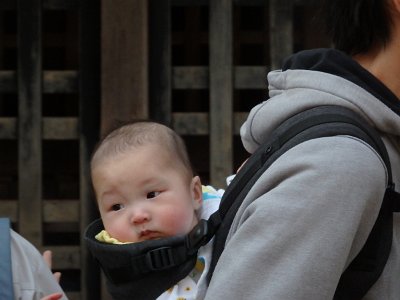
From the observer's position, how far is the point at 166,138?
1.77 meters

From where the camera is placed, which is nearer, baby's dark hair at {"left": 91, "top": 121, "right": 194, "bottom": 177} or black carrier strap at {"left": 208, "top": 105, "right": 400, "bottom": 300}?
black carrier strap at {"left": 208, "top": 105, "right": 400, "bottom": 300}

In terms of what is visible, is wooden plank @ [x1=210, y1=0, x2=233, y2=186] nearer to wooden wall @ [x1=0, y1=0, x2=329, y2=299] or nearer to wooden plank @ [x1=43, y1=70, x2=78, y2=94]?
wooden wall @ [x1=0, y1=0, x2=329, y2=299]

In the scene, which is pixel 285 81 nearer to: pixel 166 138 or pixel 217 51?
pixel 166 138

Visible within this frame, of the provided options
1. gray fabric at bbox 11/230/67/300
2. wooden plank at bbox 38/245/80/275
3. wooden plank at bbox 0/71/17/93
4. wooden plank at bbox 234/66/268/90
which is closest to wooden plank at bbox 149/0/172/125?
wooden plank at bbox 234/66/268/90

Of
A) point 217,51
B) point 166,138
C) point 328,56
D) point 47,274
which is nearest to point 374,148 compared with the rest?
point 328,56

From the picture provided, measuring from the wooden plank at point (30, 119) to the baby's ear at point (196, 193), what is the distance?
2087mm

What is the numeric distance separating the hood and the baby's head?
239 mm

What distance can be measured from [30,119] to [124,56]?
465mm

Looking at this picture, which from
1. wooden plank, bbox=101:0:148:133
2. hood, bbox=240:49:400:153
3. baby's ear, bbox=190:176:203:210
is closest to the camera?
hood, bbox=240:49:400:153

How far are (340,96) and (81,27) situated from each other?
8.22 feet

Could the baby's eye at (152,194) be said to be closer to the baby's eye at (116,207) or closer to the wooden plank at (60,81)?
the baby's eye at (116,207)

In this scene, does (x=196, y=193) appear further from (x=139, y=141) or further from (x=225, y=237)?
(x=225, y=237)

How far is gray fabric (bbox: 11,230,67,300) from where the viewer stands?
228 centimetres

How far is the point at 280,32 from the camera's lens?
3752 mm
